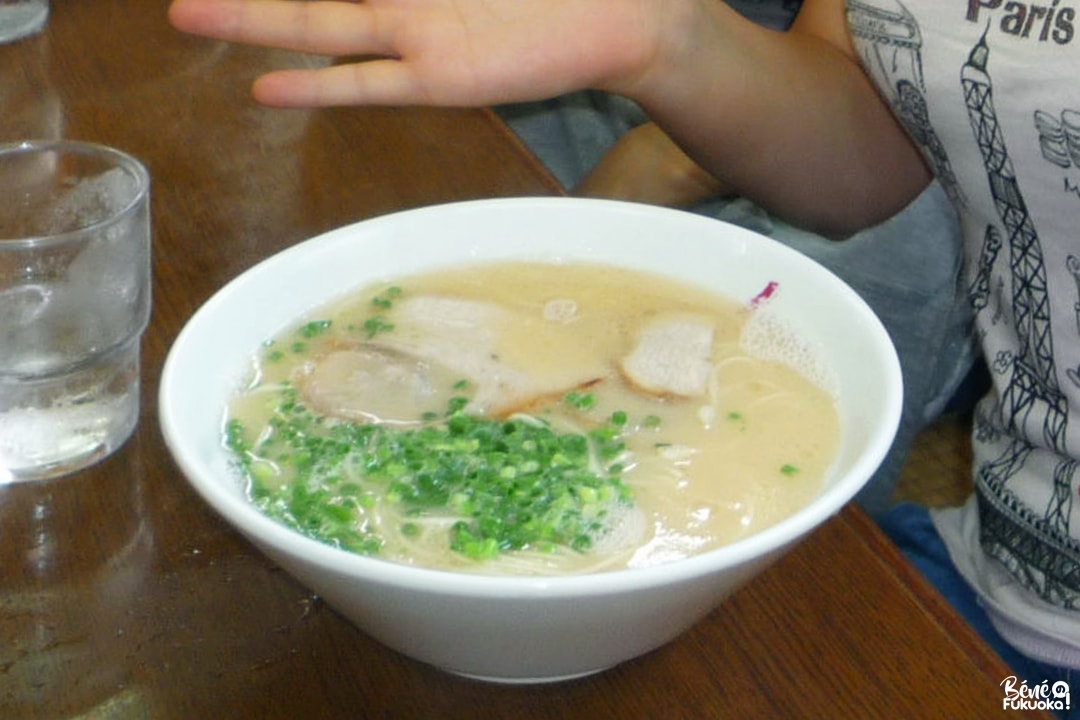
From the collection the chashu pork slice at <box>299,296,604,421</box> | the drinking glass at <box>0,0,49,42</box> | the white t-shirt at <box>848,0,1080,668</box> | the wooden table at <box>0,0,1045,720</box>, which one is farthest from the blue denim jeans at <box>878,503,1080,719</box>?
the drinking glass at <box>0,0,49,42</box>

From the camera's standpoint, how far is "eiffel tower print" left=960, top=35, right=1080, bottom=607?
1128 millimetres

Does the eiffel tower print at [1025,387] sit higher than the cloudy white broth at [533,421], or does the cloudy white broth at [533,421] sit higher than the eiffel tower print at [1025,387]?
the cloudy white broth at [533,421]

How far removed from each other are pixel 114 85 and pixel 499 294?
0.72 metres

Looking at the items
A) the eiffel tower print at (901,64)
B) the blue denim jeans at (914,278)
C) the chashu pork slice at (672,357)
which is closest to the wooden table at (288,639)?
the chashu pork slice at (672,357)

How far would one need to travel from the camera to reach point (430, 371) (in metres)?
0.85

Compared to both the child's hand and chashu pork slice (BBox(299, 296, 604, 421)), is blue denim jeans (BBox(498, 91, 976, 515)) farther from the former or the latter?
chashu pork slice (BBox(299, 296, 604, 421))

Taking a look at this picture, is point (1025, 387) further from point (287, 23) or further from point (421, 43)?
point (287, 23)

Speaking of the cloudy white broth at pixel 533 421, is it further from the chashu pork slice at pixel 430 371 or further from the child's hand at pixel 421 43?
the child's hand at pixel 421 43

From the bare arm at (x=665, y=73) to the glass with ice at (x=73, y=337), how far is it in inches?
6.8

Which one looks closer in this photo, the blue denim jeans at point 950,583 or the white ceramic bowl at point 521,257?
the white ceramic bowl at point 521,257

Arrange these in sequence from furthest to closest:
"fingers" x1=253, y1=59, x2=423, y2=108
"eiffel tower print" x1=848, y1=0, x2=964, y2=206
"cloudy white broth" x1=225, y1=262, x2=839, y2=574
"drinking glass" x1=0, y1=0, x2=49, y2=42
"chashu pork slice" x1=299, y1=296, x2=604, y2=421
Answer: "drinking glass" x1=0, y1=0, x2=49, y2=42
"eiffel tower print" x1=848, y1=0, x2=964, y2=206
"fingers" x1=253, y1=59, x2=423, y2=108
"chashu pork slice" x1=299, y1=296, x2=604, y2=421
"cloudy white broth" x1=225, y1=262, x2=839, y2=574

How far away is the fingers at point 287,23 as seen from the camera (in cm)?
98

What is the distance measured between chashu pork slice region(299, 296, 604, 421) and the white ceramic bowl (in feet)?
0.18

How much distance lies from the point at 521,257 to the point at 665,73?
34 cm
